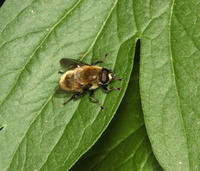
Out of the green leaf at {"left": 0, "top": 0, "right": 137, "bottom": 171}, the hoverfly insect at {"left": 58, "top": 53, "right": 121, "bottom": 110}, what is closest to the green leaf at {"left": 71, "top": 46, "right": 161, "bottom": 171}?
the hoverfly insect at {"left": 58, "top": 53, "right": 121, "bottom": 110}

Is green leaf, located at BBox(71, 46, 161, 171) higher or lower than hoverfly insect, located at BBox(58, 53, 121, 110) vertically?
lower

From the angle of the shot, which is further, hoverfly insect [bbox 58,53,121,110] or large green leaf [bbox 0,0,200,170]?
hoverfly insect [bbox 58,53,121,110]

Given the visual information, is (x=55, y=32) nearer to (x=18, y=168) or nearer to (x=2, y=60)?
(x=2, y=60)

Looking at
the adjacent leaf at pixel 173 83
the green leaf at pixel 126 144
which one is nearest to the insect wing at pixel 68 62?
the adjacent leaf at pixel 173 83

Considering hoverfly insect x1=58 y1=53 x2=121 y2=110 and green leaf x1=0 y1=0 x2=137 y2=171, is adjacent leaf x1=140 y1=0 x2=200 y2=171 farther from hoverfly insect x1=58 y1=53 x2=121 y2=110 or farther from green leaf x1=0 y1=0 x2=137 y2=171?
hoverfly insect x1=58 y1=53 x2=121 y2=110

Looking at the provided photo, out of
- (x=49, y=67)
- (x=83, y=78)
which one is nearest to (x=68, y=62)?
(x=49, y=67)

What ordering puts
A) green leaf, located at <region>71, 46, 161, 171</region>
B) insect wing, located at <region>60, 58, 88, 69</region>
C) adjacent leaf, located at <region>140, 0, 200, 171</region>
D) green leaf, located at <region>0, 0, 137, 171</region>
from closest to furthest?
adjacent leaf, located at <region>140, 0, 200, 171</region>
green leaf, located at <region>0, 0, 137, 171</region>
insect wing, located at <region>60, 58, 88, 69</region>
green leaf, located at <region>71, 46, 161, 171</region>

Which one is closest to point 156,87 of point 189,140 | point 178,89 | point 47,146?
point 178,89

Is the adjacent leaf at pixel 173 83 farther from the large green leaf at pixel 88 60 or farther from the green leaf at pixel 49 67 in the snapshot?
the green leaf at pixel 49 67
